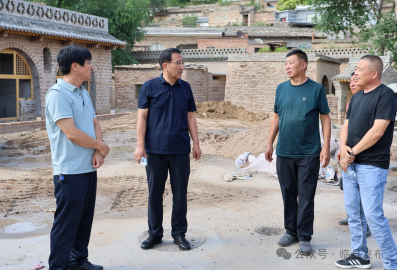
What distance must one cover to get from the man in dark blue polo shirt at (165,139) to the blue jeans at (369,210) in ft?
5.04

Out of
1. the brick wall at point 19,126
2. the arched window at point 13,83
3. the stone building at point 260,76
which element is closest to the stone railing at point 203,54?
the stone building at point 260,76

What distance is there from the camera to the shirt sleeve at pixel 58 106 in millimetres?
2725

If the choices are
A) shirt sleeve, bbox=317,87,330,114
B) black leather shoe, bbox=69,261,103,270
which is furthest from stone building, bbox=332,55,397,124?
black leather shoe, bbox=69,261,103,270

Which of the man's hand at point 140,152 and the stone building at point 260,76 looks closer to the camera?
the man's hand at point 140,152

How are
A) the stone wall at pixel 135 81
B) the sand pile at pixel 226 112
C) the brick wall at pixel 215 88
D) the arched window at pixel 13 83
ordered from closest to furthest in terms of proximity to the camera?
the arched window at pixel 13 83 → the sand pile at pixel 226 112 → the stone wall at pixel 135 81 → the brick wall at pixel 215 88

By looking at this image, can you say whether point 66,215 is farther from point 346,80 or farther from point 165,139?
point 346,80

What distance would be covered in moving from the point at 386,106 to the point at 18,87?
16.2m

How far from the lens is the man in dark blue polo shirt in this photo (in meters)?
3.62

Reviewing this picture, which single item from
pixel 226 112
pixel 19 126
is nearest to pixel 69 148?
pixel 19 126

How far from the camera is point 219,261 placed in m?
3.42

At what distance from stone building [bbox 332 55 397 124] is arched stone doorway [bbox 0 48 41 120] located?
1364 cm

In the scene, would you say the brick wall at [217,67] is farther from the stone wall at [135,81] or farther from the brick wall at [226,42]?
the brick wall at [226,42]

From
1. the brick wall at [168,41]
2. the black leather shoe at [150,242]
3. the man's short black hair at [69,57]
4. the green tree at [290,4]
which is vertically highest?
the green tree at [290,4]

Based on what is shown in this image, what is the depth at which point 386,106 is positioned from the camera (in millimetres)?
3041
